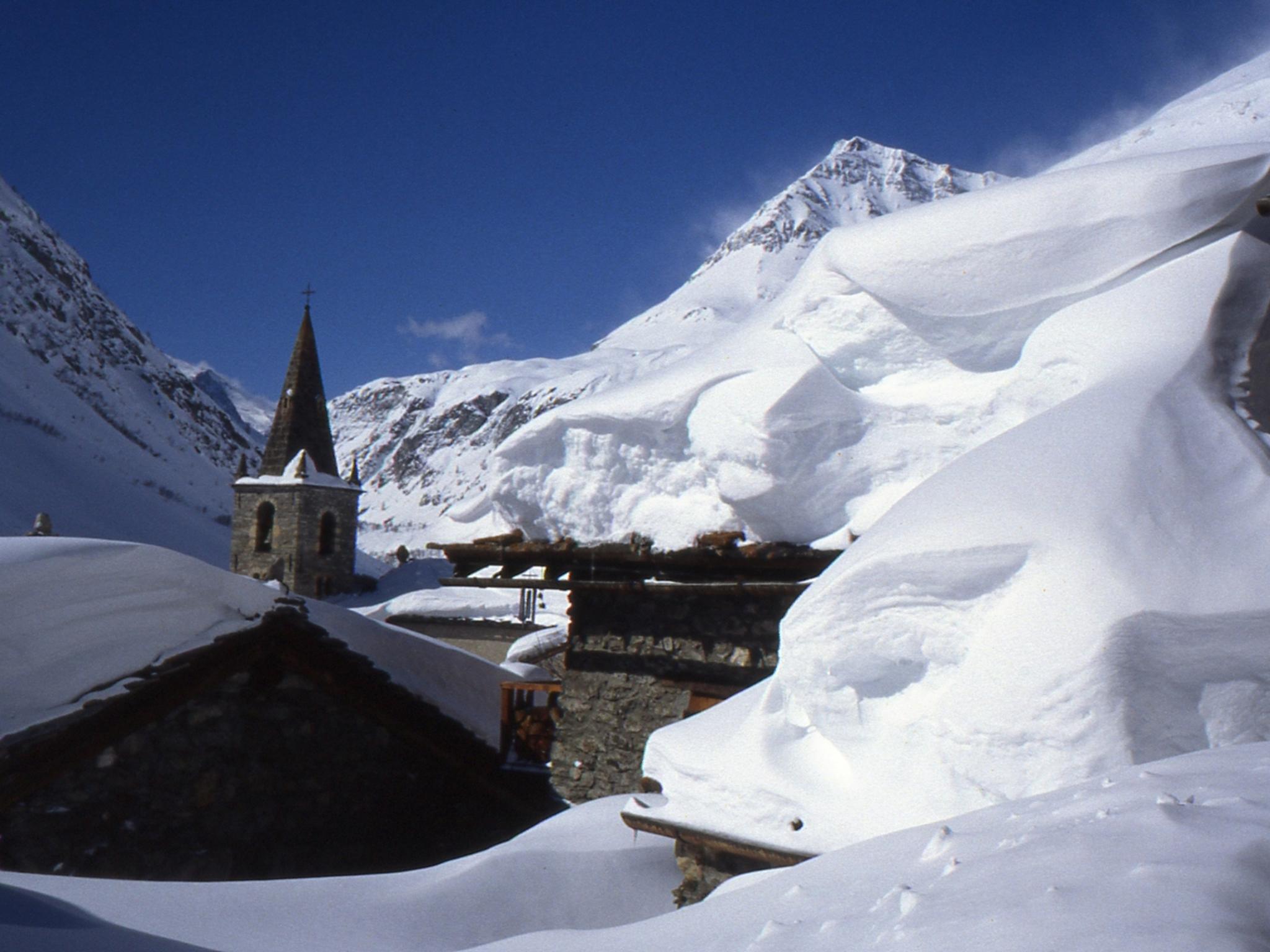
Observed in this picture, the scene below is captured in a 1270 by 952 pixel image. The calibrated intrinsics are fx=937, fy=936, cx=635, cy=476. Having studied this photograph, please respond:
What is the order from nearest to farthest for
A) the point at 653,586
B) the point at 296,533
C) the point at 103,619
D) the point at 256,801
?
the point at 653,586
the point at 256,801
the point at 103,619
the point at 296,533

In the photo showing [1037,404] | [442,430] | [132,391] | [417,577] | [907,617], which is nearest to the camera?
[907,617]

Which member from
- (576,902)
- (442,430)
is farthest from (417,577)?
(442,430)

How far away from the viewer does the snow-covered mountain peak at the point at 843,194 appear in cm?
14162

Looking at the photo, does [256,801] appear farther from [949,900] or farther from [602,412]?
[949,900]

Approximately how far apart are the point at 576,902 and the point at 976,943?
11.0 ft

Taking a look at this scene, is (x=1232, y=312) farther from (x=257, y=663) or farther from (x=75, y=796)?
(x=75, y=796)

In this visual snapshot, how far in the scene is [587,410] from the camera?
19.6 feet

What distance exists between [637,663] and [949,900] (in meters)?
4.70

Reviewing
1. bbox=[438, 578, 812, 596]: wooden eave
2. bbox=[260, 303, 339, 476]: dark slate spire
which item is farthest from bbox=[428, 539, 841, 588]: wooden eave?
bbox=[260, 303, 339, 476]: dark slate spire

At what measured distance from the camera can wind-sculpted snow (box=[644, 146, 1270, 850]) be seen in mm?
2770

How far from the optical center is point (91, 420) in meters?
41.2

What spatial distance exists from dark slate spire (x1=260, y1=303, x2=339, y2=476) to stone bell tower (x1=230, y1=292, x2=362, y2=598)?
0.07 feet

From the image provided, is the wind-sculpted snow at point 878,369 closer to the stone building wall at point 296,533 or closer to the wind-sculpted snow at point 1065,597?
the wind-sculpted snow at point 1065,597

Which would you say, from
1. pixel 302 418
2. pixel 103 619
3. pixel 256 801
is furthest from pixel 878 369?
pixel 302 418
